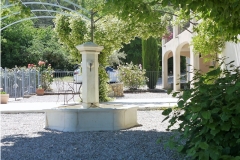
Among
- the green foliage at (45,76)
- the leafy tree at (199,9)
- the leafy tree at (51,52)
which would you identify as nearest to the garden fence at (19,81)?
the green foliage at (45,76)

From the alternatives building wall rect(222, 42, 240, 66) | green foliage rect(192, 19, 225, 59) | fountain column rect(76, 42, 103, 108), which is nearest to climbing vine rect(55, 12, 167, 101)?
green foliage rect(192, 19, 225, 59)

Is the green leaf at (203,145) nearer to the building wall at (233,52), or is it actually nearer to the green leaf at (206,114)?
the green leaf at (206,114)

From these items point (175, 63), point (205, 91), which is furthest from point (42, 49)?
Answer: point (205, 91)

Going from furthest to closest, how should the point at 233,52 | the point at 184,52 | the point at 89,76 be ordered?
the point at 184,52 → the point at 233,52 → the point at 89,76

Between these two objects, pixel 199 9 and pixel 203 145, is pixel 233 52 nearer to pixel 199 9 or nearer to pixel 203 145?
pixel 199 9

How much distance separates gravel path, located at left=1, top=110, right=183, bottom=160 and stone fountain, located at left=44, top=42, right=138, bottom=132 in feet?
0.83

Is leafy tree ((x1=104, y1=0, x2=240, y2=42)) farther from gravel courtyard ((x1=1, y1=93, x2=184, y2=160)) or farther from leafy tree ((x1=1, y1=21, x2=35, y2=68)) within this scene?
leafy tree ((x1=1, y1=21, x2=35, y2=68))

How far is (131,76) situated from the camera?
20.4 metres

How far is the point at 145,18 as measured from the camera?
5688 mm

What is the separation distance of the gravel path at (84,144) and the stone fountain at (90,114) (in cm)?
25

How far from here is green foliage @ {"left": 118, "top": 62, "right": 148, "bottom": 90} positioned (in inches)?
798

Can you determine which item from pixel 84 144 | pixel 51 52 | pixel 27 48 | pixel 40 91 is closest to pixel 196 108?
pixel 84 144

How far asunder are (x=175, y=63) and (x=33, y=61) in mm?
15883

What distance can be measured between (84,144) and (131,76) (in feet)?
48.5
